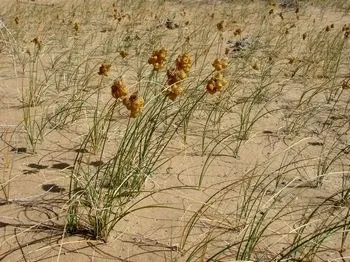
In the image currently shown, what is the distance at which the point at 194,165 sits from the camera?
3037mm

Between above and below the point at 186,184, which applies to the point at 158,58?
above

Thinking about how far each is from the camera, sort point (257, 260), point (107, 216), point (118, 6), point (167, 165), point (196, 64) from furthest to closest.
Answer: point (118, 6), point (196, 64), point (167, 165), point (107, 216), point (257, 260)

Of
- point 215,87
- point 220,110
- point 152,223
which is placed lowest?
point 152,223

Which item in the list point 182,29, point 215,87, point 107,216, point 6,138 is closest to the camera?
point 107,216

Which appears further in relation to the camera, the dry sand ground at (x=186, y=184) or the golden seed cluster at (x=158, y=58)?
the golden seed cluster at (x=158, y=58)

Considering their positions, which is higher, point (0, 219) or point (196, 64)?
point (196, 64)

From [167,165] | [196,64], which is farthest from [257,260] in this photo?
[196,64]

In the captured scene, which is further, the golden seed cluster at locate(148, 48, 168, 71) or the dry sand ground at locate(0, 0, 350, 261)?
the golden seed cluster at locate(148, 48, 168, 71)

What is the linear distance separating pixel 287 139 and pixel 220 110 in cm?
64

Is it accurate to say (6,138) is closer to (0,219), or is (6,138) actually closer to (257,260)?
(0,219)

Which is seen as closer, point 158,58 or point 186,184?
point 158,58

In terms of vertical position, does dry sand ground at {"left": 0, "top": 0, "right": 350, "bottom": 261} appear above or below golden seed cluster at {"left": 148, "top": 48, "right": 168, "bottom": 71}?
below

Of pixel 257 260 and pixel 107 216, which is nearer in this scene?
pixel 257 260

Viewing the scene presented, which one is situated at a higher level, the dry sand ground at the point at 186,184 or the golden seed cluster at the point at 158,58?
the golden seed cluster at the point at 158,58
